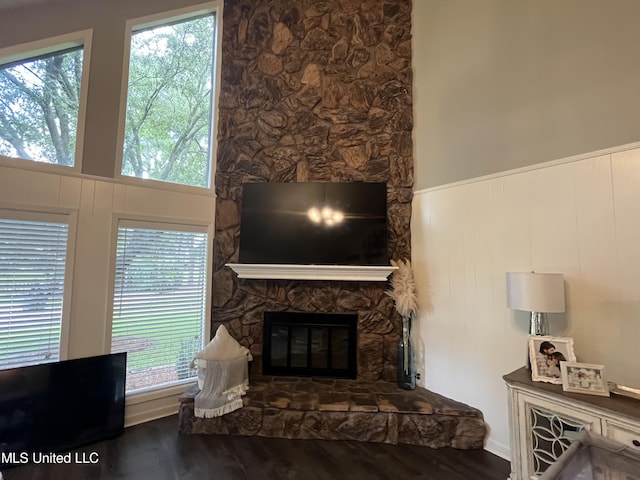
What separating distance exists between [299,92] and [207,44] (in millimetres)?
1263

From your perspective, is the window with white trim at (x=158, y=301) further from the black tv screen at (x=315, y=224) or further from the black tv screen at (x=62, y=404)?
the black tv screen at (x=315, y=224)

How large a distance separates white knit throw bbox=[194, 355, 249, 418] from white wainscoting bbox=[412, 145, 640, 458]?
187cm

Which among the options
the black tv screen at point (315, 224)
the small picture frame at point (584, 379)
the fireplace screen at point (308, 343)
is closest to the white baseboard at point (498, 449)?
the small picture frame at point (584, 379)

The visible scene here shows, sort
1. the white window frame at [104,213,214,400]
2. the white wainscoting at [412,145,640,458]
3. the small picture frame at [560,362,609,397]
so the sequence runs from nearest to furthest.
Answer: the small picture frame at [560,362,609,397] < the white wainscoting at [412,145,640,458] < the white window frame at [104,213,214,400]

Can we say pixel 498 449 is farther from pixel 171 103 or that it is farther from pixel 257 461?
pixel 171 103

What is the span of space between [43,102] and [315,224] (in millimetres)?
2698

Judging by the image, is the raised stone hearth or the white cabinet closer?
the white cabinet

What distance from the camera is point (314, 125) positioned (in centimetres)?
363

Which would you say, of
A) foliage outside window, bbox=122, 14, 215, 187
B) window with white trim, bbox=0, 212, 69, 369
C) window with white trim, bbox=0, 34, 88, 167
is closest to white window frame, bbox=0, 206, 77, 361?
window with white trim, bbox=0, 212, 69, 369

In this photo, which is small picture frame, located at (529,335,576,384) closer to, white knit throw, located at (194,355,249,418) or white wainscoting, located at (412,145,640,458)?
white wainscoting, located at (412,145,640,458)

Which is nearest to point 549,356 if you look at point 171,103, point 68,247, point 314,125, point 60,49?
point 314,125

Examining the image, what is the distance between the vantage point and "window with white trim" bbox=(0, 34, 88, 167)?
8.63 feet

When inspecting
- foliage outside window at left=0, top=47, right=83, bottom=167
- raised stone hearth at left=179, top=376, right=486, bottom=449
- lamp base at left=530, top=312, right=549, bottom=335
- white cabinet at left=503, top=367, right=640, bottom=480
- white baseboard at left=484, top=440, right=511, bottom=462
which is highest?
foliage outside window at left=0, top=47, right=83, bottom=167

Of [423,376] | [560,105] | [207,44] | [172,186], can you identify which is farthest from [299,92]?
[423,376]
